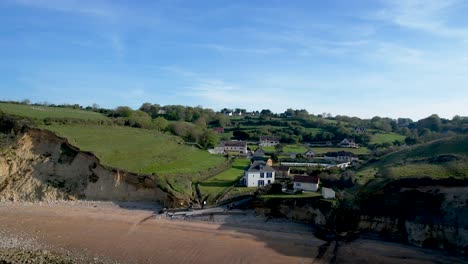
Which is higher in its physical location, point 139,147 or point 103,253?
point 139,147

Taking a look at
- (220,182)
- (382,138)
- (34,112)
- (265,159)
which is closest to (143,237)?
(220,182)

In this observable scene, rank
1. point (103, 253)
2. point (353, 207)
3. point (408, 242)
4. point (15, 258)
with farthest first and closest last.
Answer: point (353, 207), point (408, 242), point (103, 253), point (15, 258)

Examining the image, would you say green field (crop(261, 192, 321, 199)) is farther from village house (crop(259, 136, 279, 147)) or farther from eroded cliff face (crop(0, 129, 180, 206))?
village house (crop(259, 136, 279, 147))

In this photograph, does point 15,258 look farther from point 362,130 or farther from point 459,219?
point 362,130

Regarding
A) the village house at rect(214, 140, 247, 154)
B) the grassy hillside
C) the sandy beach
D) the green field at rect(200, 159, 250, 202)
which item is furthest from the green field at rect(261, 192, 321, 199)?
the village house at rect(214, 140, 247, 154)

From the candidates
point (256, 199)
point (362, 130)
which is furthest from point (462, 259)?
point (362, 130)

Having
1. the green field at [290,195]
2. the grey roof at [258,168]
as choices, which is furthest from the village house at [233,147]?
the green field at [290,195]
